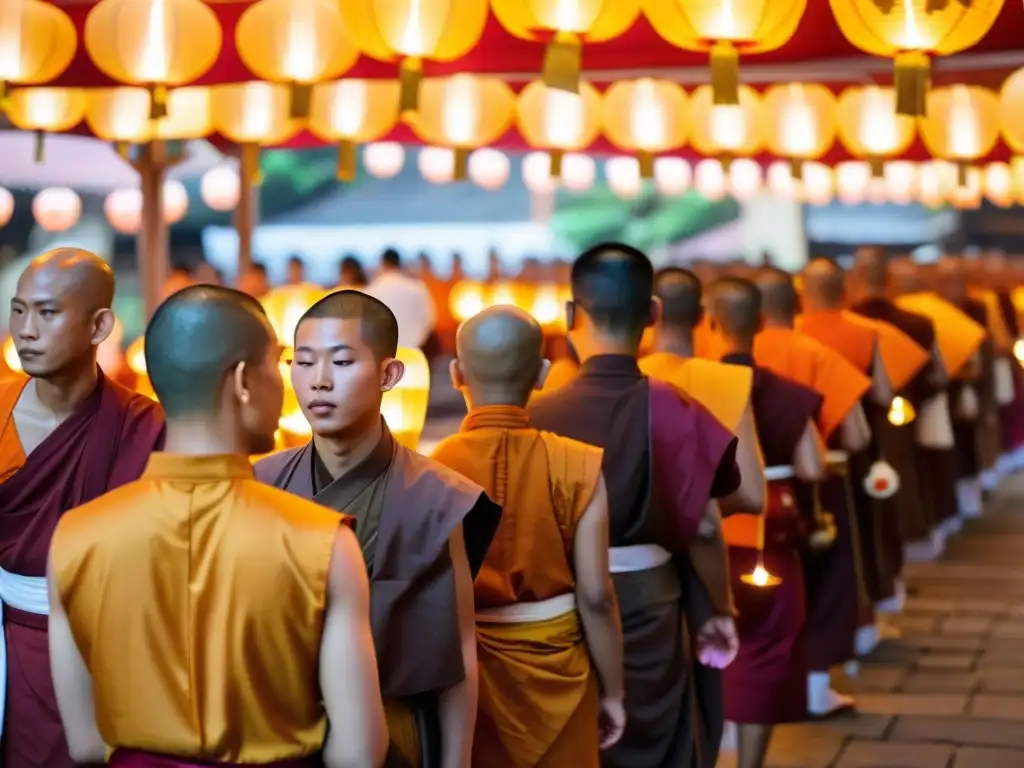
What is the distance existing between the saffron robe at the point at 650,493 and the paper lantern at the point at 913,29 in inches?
62.9

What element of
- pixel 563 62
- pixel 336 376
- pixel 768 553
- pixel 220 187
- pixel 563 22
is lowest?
pixel 768 553

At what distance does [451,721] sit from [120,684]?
0.61 metres

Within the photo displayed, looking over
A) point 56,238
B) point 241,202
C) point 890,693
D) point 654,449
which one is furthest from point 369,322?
point 56,238

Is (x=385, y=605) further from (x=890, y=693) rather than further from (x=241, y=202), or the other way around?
(x=241, y=202)

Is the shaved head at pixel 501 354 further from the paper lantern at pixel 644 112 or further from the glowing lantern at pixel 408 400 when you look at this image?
the paper lantern at pixel 644 112

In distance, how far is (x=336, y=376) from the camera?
226cm

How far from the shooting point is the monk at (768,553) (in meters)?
4.21

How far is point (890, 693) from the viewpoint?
17.7ft

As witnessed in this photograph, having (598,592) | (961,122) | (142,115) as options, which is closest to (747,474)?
(598,592)

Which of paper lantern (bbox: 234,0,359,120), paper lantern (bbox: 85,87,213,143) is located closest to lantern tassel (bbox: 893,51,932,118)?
paper lantern (bbox: 234,0,359,120)

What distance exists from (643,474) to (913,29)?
180 centimetres

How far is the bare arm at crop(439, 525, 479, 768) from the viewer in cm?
233

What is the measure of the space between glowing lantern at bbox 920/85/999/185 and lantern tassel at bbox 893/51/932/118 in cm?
297

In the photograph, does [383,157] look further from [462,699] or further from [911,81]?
[462,699]
